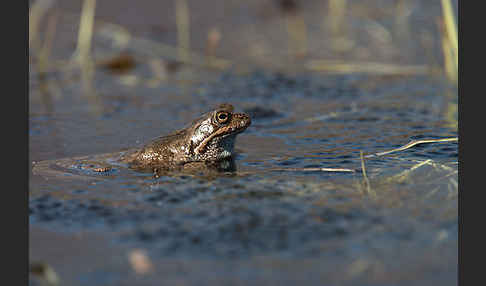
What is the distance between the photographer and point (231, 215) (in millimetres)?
4352

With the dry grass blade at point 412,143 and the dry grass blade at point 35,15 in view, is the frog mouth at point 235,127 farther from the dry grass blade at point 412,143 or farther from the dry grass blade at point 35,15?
the dry grass blade at point 35,15

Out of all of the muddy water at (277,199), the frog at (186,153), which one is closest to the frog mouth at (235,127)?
the frog at (186,153)

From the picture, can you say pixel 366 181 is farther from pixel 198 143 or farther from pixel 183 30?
pixel 183 30

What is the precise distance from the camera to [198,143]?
6.00 metres

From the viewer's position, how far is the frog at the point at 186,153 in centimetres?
573

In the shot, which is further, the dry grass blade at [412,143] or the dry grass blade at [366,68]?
the dry grass blade at [366,68]

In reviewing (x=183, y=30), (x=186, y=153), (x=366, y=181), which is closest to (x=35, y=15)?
(x=183, y=30)

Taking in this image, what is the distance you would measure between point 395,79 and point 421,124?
2.09m

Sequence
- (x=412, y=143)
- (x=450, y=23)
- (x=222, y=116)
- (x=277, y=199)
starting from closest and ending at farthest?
1. (x=277, y=199)
2. (x=412, y=143)
3. (x=222, y=116)
4. (x=450, y=23)

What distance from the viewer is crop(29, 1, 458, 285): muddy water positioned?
361 cm

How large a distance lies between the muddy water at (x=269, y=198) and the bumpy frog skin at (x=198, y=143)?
0.26 m

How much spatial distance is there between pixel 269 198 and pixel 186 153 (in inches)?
64.5

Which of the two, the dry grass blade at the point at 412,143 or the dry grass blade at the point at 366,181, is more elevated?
the dry grass blade at the point at 412,143

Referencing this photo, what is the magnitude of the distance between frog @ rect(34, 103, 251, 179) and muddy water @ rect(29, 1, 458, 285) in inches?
5.0
